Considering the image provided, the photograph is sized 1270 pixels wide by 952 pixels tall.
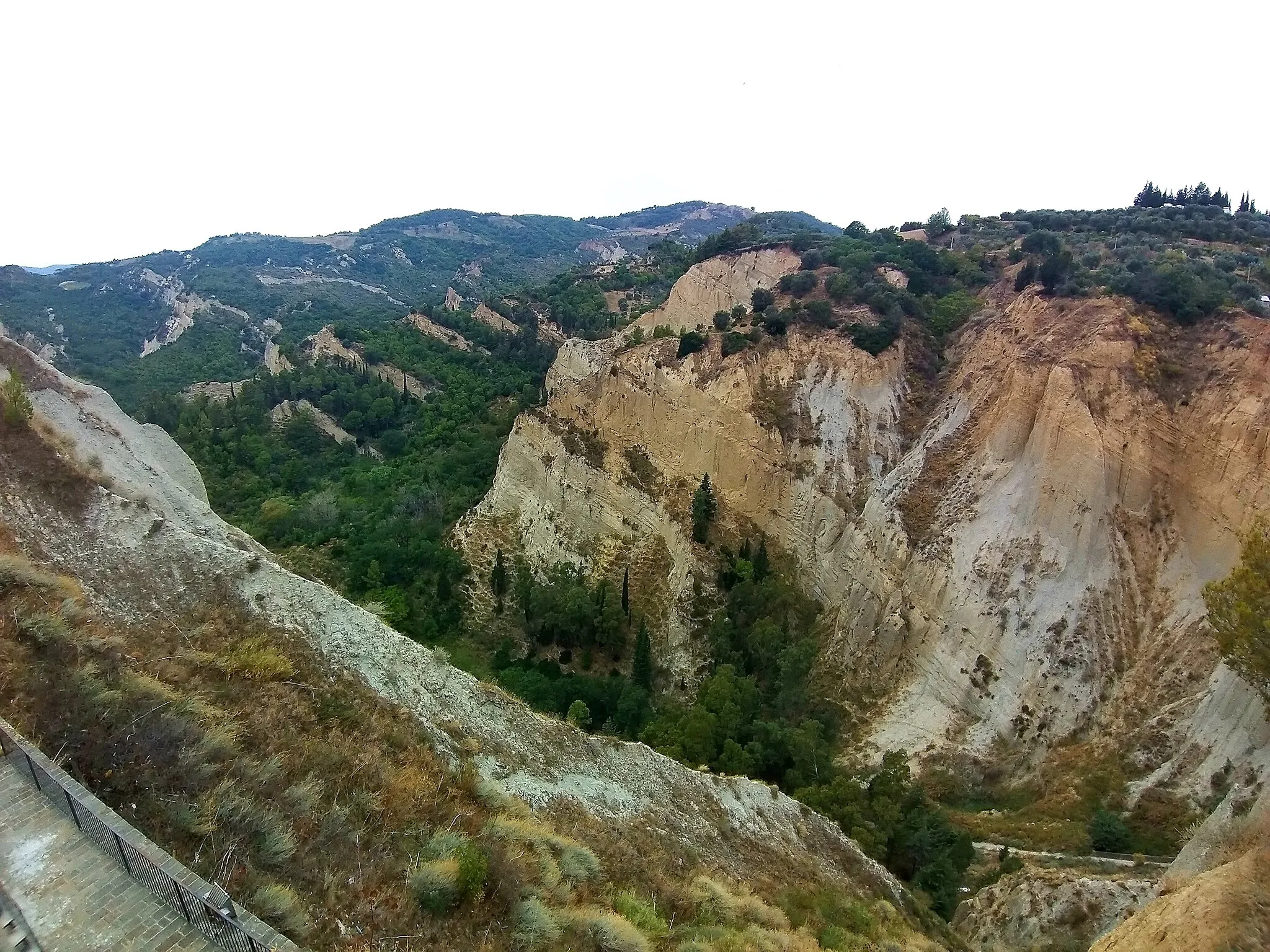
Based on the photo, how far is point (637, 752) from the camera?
1412 centimetres

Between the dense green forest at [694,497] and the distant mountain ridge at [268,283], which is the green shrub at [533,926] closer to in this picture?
the dense green forest at [694,497]

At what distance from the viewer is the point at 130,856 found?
586 cm

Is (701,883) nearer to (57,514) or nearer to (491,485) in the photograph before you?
(57,514)

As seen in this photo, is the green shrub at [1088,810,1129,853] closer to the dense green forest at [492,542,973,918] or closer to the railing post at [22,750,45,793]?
the dense green forest at [492,542,973,918]

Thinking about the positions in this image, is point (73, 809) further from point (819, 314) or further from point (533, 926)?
point (819, 314)

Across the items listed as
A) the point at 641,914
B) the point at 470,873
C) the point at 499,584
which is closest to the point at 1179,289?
the point at 641,914

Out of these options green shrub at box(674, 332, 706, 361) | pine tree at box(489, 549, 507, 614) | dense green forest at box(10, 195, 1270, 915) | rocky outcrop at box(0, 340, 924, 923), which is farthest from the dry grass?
green shrub at box(674, 332, 706, 361)

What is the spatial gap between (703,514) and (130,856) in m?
23.6

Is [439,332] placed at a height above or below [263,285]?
below

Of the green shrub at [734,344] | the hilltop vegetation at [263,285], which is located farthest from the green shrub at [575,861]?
the hilltop vegetation at [263,285]

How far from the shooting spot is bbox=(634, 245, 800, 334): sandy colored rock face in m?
46.7

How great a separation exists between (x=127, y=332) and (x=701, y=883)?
11638 cm

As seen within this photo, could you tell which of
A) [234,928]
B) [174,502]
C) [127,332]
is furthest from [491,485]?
[127,332]

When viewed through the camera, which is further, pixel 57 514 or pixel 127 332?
pixel 127 332
